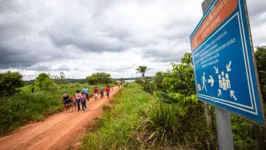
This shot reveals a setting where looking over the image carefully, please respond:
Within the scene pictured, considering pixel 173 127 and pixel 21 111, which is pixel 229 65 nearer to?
pixel 173 127

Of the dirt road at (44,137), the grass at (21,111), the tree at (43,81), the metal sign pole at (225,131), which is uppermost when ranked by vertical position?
the tree at (43,81)

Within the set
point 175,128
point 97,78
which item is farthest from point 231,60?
point 97,78

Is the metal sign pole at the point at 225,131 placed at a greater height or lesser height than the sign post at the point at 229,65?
lesser

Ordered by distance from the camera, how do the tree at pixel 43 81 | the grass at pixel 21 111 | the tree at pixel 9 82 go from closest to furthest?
1. the grass at pixel 21 111
2. the tree at pixel 9 82
3. the tree at pixel 43 81

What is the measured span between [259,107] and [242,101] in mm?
158

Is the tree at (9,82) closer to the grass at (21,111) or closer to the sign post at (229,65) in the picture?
the grass at (21,111)

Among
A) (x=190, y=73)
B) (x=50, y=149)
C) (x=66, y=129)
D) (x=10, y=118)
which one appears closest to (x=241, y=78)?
(x=190, y=73)

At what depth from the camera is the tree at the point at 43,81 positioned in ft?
66.1

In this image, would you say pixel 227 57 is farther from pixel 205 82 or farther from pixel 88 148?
pixel 88 148

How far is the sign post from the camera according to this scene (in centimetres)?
108

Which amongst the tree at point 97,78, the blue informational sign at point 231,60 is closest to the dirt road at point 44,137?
the blue informational sign at point 231,60

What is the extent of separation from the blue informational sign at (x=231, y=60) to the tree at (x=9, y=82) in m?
14.7

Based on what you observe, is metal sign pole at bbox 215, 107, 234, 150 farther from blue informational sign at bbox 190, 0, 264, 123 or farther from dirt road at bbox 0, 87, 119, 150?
dirt road at bbox 0, 87, 119, 150

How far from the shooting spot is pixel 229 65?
131cm
